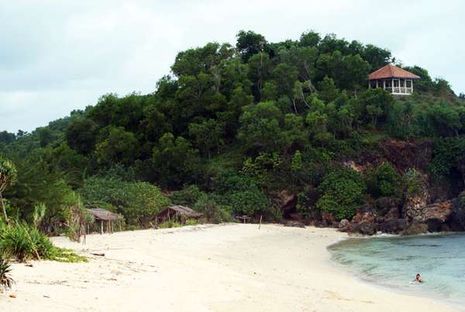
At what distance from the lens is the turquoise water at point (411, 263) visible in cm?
2017

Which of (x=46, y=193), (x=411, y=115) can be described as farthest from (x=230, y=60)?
(x=46, y=193)

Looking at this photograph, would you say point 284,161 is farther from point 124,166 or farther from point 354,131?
point 124,166

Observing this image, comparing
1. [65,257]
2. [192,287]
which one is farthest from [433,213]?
[65,257]

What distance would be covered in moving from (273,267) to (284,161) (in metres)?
36.9

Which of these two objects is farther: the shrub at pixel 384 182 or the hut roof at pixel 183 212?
the shrub at pixel 384 182

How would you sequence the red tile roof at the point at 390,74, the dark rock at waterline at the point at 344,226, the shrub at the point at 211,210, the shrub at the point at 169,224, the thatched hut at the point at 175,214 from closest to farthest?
the shrub at the point at 169,224, the thatched hut at the point at 175,214, the shrub at the point at 211,210, the dark rock at waterline at the point at 344,226, the red tile roof at the point at 390,74

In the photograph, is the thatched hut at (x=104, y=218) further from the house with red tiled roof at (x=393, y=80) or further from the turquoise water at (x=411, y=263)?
the house with red tiled roof at (x=393, y=80)

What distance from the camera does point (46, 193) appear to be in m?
30.2

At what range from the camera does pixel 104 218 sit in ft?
121

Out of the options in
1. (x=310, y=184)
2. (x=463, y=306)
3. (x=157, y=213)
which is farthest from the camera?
(x=310, y=184)

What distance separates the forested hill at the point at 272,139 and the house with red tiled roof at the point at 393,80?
1.50 meters

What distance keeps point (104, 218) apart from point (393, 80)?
158 ft

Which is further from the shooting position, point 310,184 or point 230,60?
point 230,60

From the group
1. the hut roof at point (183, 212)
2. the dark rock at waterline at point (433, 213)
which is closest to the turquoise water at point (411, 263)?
the dark rock at waterline at point (433, 213)
